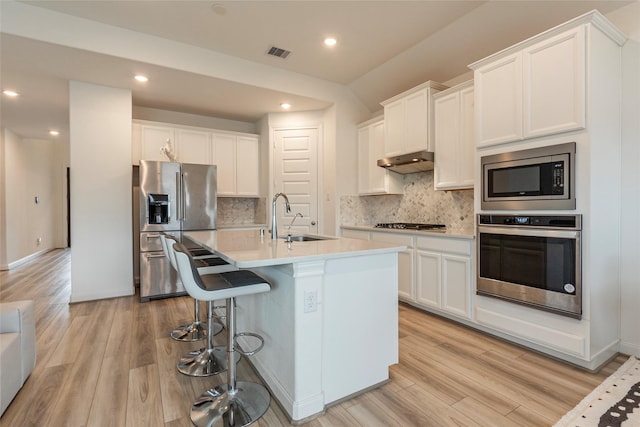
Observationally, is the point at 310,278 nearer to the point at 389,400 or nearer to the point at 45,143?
the point at 389,400

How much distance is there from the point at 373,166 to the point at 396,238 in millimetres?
1282

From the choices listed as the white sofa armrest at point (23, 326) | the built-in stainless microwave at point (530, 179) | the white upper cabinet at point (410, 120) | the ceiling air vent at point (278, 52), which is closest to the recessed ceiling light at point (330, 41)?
the ceiling air vent at point (278, 52)

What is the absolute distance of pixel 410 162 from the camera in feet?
12.2

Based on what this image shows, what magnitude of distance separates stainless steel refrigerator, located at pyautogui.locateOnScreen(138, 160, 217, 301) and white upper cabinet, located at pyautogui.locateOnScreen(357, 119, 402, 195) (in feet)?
7.36

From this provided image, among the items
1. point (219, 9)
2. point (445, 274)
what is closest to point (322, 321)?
point (445, 274)

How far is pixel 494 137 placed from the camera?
2672mm

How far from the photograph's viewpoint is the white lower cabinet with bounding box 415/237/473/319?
295 centimetres

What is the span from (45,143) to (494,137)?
9632 millimetres

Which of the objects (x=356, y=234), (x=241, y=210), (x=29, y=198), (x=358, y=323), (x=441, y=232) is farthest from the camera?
(x=29, y=198)

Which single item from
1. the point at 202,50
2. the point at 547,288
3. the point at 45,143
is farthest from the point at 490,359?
the point at 45,143

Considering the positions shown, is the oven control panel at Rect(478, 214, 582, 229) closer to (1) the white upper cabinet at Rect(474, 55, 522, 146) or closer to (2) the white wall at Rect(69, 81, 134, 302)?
(1) the white upper cabinet at Rect(474, 55, 522, 146)

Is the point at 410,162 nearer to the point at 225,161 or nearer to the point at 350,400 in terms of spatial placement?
the point at 350,400

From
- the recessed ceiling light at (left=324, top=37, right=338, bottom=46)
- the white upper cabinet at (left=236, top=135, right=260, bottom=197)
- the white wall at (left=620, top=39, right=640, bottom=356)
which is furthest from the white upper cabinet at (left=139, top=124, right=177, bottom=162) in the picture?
the white wall at (left=620, top=39, right=640, bottom=356)

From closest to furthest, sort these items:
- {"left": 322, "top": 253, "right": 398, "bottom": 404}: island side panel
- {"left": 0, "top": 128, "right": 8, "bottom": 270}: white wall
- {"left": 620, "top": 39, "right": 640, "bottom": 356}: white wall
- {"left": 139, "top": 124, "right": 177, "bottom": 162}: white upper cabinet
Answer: {"left": 322, "top": 253, "right": 398, "bottom": 404}: island side panel → {"left": 620, "top": 39, "right": 640, "bottom": 356}: white wall → {"left": 139, "top": 124, "right": 177, "bottom": 162}: white upper cabinet → {"left": 0, "top": 128, "right": 8, "bottom": 270}: white wall
